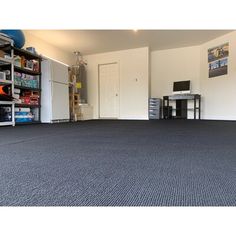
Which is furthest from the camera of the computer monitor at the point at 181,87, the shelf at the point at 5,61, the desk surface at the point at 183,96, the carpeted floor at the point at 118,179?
the computer monitor at the point at 181,87

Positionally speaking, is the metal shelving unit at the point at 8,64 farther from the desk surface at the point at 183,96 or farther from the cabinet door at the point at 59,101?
the desk surface at the point at 183,96

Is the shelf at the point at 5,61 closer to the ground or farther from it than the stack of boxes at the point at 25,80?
farther from it

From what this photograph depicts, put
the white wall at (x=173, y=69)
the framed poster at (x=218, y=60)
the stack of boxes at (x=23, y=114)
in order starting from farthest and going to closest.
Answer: the white wall at (x=173, y=69)
the framed poster at (x=218, y=60)
the stack of boxes at (x=23, y=114)

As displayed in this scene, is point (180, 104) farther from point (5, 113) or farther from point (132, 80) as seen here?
point (5, 113)

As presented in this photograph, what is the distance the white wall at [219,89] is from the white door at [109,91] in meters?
2.67

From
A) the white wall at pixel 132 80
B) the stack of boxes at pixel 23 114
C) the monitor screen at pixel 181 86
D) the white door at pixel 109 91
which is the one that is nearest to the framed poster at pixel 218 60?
the monitor screen at pixel 181 86

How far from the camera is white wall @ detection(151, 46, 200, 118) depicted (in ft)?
20.3

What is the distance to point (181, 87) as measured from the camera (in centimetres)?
612

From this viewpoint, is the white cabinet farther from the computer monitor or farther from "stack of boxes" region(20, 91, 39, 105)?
the computer monitor

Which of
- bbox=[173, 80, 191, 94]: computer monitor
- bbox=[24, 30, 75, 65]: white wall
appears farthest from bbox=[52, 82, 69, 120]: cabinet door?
bbox=[173, 80, 191, 94]: computer monitor

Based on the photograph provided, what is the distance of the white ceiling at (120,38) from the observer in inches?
196

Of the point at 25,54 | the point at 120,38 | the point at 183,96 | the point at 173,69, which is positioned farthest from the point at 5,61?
the point at 173,69

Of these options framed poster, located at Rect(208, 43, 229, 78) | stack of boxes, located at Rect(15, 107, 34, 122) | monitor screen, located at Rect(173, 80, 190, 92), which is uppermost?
framed poster, located at Rect(208, 43, 229, 78)
